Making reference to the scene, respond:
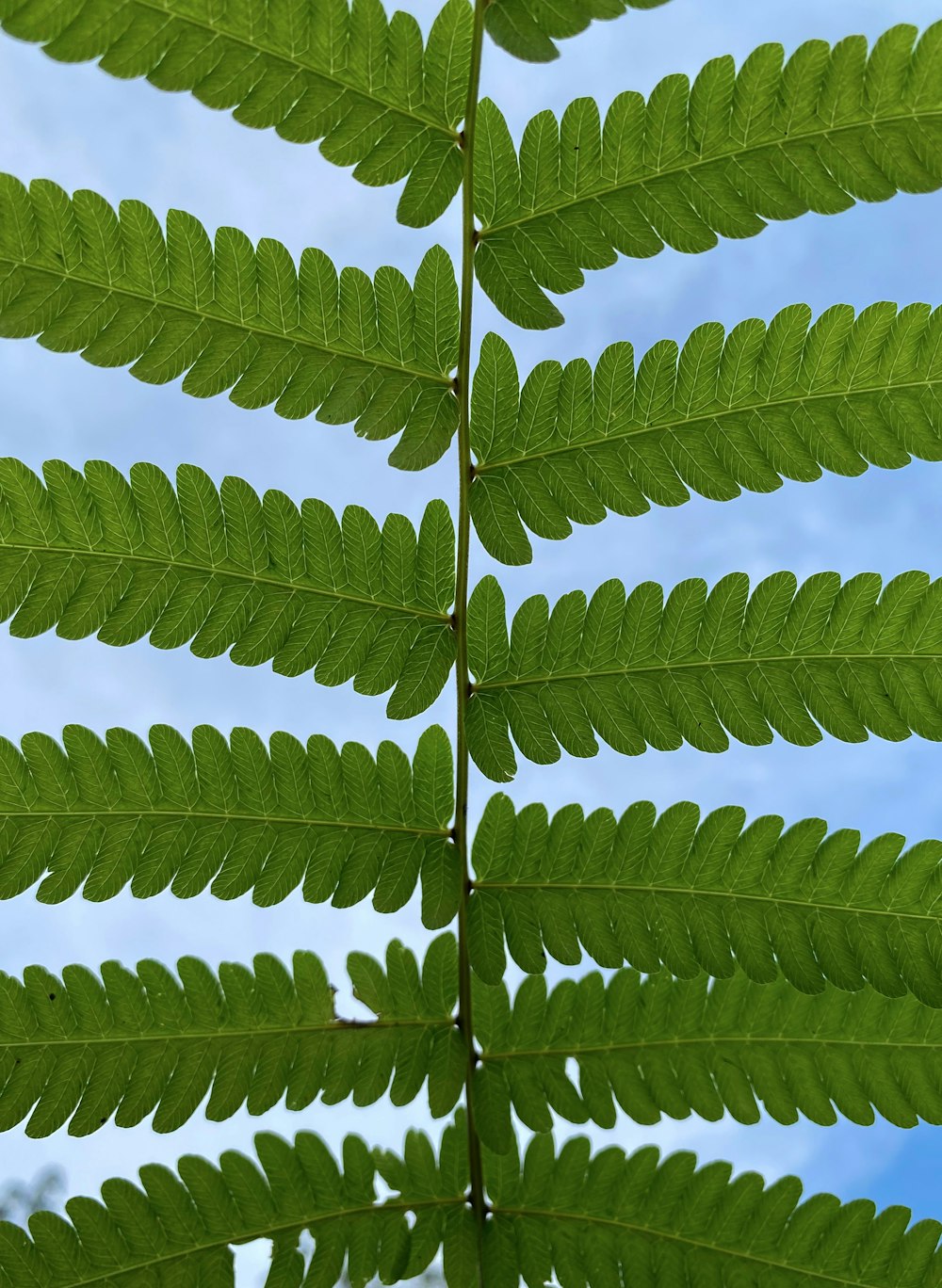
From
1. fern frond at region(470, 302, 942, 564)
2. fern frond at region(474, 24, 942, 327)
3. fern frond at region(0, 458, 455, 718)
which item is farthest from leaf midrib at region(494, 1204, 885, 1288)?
fern frond at region(474, 24, 942, 327)

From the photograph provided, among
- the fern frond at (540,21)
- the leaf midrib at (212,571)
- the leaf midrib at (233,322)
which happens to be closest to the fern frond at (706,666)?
the leaf midrib at (212,571)

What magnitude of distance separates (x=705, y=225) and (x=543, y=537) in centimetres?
70

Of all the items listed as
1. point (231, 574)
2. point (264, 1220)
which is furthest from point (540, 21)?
point (264, 1220)

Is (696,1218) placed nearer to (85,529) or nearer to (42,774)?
(42,774)

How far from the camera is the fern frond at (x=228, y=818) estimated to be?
2.01 m

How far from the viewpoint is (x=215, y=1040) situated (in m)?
2.05

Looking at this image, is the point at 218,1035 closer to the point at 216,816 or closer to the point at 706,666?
the point at 216,816

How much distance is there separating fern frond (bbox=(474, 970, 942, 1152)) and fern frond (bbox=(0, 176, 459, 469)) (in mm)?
1261

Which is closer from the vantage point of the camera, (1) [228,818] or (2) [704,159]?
(2) [704,159]

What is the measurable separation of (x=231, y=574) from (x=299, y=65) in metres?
0.98

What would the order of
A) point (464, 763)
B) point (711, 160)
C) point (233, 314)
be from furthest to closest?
1. point (464, 763)
2. point (233, 314)
3. point (711, 160)

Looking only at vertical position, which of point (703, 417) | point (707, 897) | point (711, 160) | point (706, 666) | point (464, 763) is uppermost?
point (711, 160)

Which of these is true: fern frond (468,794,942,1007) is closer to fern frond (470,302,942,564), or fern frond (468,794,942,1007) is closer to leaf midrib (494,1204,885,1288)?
leaf midrib (494,1204,885,1288)

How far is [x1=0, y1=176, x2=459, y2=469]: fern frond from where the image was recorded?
1.89 metres
